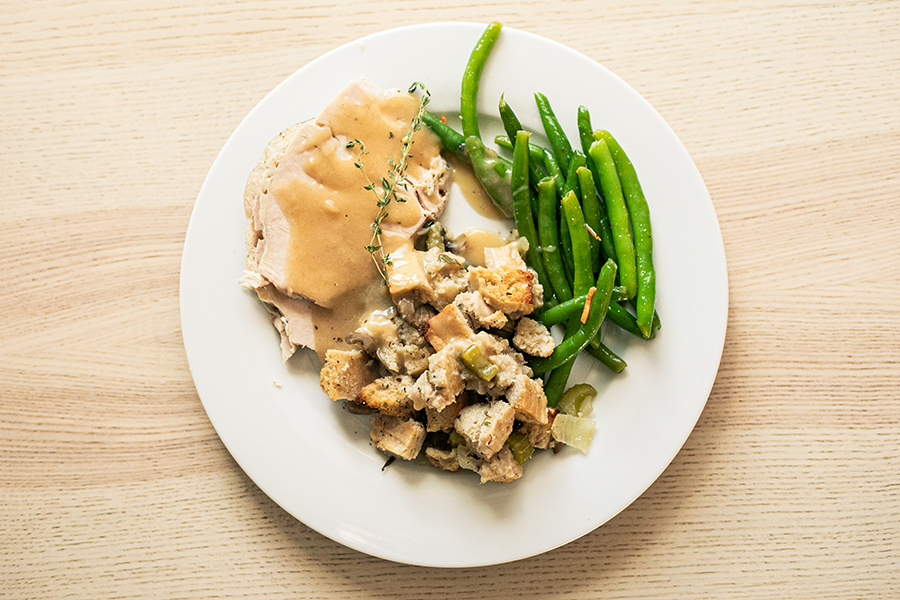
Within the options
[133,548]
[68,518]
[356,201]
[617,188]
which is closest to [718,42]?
[617,188]

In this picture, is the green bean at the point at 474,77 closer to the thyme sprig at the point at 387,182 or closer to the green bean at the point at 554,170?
the thyme sprig at the point at 387,182

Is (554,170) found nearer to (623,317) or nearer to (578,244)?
(578,244)

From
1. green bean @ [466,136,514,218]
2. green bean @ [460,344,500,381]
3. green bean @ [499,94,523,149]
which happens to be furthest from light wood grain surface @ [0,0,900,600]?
green bean @ [460,344,500,381]

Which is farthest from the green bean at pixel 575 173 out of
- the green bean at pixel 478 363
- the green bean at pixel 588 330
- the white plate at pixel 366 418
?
the green bean at pixel 478 363

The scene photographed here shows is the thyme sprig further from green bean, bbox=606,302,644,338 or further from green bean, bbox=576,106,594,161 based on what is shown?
green bean, bbox=606,302,644,338

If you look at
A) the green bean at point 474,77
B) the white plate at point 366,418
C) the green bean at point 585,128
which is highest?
the green bean at point 474,77
